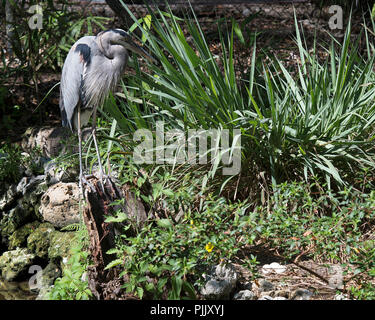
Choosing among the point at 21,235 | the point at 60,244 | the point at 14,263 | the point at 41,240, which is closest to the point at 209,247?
the point at 60,244

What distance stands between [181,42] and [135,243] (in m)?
1.55

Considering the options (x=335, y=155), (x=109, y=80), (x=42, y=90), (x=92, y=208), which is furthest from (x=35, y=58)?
(x=335, y=155)

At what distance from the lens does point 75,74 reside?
11.6ft

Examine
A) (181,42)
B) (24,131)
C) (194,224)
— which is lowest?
(24,131)

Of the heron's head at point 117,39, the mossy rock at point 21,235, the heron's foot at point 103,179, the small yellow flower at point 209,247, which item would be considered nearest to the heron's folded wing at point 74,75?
the heron's head at point 117,39

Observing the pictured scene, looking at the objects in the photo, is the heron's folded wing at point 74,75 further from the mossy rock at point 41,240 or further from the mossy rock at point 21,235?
the mossy rock at point 21,235

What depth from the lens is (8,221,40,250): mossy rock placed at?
4.20 metres

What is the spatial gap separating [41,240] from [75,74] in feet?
4.41

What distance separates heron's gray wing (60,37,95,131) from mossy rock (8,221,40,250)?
1058 millimetres

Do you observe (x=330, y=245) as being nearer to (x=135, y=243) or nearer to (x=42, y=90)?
(x=135, y=243)

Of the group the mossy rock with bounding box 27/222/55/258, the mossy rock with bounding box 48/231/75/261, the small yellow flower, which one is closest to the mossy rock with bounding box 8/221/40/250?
the mossy rock with bounding box 27/222/55/258

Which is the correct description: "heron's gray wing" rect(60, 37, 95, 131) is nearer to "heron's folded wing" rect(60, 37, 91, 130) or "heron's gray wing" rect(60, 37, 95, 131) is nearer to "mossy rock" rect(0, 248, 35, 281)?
"heron's folded wing" rect(60, 37, 91, 130)

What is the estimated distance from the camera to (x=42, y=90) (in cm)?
558

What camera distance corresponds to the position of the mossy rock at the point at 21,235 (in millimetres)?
4203
